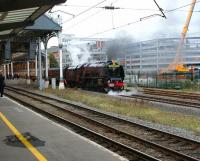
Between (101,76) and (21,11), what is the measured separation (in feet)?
76.5

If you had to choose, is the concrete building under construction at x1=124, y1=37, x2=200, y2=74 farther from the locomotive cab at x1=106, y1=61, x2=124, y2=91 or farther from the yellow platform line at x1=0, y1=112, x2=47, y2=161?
the yellow platform line at x1=0, y1=112, x2=47, y2=161

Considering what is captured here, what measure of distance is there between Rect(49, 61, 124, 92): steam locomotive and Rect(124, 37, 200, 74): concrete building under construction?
4.63 metres

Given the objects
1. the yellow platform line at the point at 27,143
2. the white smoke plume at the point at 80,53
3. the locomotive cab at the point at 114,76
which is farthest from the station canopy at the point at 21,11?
the white smoke plume at the point at 80,53

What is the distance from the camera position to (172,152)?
1102cm

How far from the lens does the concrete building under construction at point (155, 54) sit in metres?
51.2

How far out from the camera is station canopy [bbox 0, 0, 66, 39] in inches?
576

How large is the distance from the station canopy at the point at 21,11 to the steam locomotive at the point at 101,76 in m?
19.4

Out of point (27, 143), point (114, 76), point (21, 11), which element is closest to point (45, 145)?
point (27, 143)

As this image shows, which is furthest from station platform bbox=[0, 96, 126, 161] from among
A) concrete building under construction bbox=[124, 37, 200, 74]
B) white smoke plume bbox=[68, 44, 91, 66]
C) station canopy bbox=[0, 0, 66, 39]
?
white smoke plume bbox=[68, 44, 91, 66]

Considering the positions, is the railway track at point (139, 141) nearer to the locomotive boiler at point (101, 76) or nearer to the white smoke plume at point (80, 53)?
the locomotive boiler at point (101, 76)

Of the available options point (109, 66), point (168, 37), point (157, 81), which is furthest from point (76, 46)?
point (109, 66)

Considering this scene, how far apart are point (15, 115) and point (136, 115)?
17.3ft

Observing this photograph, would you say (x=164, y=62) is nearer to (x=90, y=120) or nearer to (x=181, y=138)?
(x=90, y=120)

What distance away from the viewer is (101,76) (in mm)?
41781
